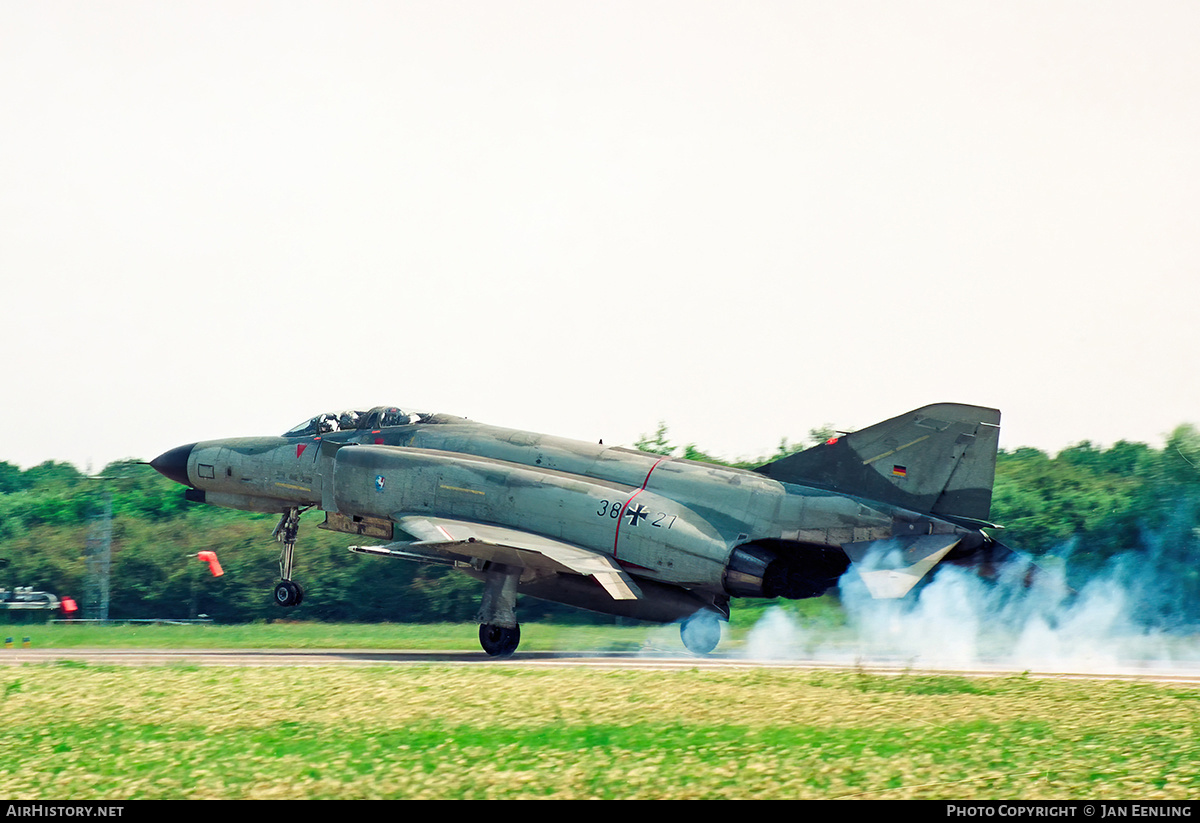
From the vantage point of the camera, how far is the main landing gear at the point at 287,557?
25.3 metres

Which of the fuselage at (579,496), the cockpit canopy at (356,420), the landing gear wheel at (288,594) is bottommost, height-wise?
the landing gear wheel at (288,594)

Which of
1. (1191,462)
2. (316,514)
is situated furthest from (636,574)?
(316,514)

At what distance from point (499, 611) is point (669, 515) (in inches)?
147

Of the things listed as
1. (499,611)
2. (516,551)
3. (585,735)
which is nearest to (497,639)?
(499,611)

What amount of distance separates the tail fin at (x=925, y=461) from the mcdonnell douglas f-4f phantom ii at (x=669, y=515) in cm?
3

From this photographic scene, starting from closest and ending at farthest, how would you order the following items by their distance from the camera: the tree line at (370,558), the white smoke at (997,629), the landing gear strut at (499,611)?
the white smoke at (997,629) → the landing gear strut at (499,611) → the tree line at (370,558)

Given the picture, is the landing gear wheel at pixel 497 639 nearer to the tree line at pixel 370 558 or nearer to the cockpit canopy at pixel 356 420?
the cockpit canopy at pixel 356 420

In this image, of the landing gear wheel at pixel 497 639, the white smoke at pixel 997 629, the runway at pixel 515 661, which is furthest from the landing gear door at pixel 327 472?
the white smoke at pixel 997 629

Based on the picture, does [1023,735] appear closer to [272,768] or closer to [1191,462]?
[272,768]

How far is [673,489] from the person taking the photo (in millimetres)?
23078

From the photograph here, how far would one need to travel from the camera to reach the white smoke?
21.4 metres

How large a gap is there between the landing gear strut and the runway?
30cm

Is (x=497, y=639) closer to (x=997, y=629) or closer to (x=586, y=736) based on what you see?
(x=997, y=629)
